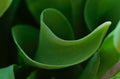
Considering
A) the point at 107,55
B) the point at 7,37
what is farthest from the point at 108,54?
the point at 7,37

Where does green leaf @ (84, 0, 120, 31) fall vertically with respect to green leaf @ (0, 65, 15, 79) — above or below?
above

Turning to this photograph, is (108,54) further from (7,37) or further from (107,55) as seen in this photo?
(7,37)

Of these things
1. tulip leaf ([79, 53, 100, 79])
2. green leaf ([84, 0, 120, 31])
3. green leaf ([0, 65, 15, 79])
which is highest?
green leaf ([84, 0, 120, 31])
